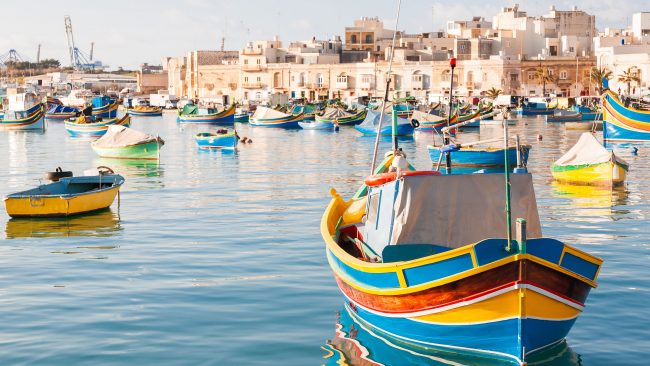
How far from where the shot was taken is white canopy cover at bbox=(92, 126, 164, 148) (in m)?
50.6

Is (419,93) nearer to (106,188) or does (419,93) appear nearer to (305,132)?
(305,132)

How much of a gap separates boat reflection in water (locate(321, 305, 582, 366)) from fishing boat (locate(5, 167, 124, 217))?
→ 46.3 ft

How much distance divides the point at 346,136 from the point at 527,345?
6313cm

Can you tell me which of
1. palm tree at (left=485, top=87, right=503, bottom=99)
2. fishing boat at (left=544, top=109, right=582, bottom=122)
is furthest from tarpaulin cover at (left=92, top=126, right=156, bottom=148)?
palm tree at (left=485, top=87, right=503, bottom=99)

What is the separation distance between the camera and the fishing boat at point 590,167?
3534cm

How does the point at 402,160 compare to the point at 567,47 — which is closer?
the point at 402,160

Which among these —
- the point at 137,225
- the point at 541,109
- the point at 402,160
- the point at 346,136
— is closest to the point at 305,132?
the point at 346,136

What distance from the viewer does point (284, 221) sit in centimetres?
2767

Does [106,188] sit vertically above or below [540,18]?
below

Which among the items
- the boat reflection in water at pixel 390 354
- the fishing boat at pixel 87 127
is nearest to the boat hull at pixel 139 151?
the fishing boat at pixel 87 127

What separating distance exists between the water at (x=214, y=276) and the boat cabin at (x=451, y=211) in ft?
5.54

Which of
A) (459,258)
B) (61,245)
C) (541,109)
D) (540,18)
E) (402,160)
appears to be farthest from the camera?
(540,18)

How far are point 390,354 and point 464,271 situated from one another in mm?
2196

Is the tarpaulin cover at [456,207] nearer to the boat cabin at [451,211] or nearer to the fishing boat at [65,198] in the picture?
the boat cabin at [451,211]
